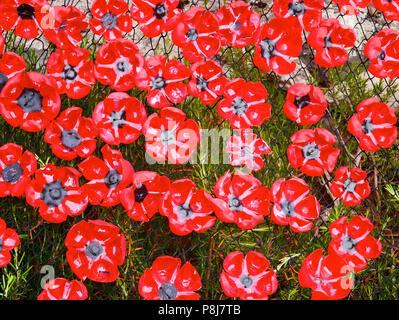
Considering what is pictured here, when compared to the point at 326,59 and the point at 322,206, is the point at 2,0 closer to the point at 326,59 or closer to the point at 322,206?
the point at 326,59

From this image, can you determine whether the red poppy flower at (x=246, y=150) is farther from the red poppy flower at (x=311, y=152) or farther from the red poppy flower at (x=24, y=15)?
the red poppy flower at (x=24, y=15)

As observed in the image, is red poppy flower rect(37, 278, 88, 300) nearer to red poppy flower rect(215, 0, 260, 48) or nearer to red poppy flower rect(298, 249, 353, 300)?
red poppy flower rect(298, 249, 353, 300)

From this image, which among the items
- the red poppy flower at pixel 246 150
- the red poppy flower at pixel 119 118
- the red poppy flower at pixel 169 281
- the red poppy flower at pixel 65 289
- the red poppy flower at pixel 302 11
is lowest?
the red poppy flower at pixel 65 289

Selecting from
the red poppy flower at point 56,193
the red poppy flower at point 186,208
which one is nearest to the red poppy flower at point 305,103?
the red poppy flower at point 186,208

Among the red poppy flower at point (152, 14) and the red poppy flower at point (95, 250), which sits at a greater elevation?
the red poppy flower at point (152, 14)

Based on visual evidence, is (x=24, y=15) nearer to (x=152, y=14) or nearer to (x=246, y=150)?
(x=152, y=14)

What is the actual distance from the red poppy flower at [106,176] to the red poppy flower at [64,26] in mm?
267

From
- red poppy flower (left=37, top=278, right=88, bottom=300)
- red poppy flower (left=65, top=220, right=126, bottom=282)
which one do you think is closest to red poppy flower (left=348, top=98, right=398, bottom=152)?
red poppy flower (left=65, top=220, right=126, bottom=282)

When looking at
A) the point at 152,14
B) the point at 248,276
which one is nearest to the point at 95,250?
the point at 248,276

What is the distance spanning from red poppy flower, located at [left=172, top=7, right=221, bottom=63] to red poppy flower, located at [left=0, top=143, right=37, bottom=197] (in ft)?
1.34

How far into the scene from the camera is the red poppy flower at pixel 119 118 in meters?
0.90

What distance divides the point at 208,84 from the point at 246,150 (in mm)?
170

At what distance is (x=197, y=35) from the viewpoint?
930mm

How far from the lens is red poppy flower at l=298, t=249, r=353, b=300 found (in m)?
0.89
